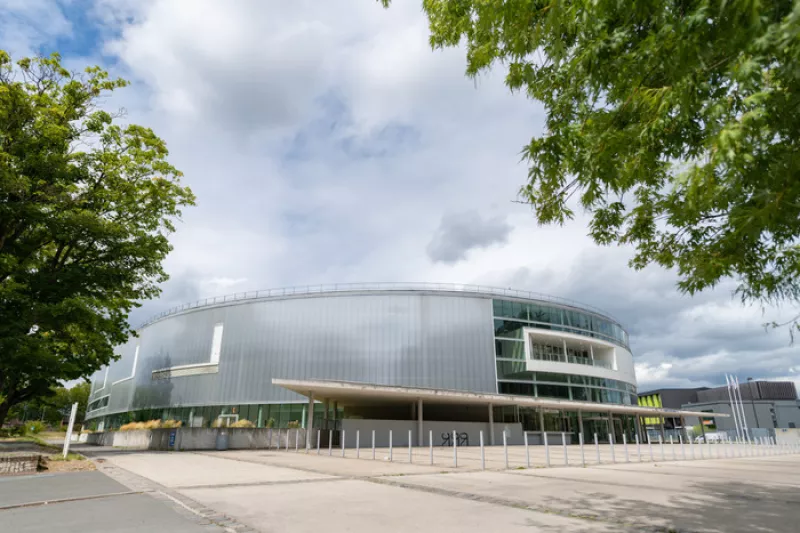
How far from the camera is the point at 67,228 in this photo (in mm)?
18078

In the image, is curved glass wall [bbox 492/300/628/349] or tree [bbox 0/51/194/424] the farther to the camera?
curved glass wall [bbox 492/300/628/349]

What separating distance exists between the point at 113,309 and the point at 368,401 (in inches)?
920

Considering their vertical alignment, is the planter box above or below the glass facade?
below

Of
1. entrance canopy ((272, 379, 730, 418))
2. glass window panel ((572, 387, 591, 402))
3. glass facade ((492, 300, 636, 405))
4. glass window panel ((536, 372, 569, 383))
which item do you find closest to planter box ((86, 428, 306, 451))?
entrance canopy ((272, 379, 730, 418))

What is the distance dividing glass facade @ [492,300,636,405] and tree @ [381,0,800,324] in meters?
42.1

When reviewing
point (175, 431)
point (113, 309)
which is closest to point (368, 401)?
point (175, 431)

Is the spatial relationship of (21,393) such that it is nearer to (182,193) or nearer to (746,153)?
(182,193)

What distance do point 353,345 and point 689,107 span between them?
143 ft

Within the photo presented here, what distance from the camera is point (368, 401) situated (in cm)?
3900

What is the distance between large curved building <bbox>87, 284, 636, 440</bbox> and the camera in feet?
146

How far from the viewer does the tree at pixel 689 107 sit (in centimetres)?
279

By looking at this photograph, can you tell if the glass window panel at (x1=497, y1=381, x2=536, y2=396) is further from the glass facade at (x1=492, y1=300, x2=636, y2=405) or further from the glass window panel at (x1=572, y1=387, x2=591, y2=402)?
the glass window panel at (x1=572, y1=387, x2=591, y2=402)

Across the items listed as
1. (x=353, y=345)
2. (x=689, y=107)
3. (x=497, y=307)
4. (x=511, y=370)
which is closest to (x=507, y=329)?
(x=497, y=307)

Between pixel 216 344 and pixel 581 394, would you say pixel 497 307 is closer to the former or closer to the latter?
pixel 581 394
